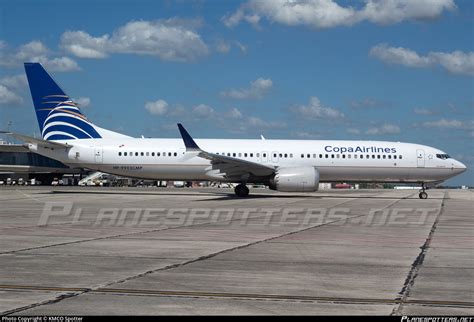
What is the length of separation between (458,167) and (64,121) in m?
24.1

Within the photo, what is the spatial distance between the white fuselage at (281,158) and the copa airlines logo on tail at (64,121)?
87 cm

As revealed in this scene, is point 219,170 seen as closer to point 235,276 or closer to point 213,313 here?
point 235,276

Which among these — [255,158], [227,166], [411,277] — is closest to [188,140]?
[227,166]

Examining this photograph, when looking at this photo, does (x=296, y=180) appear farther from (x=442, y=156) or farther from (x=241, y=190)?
(x=442, y=156)

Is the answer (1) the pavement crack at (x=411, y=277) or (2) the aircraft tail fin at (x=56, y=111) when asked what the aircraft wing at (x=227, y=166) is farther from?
(1) the pavement crack at (x=411, y=277)

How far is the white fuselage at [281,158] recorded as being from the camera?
36.7m

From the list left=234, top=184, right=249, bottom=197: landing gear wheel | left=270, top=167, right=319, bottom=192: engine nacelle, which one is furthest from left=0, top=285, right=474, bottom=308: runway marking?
left=234, top=184, right=249, bottom=197: landing gear wheel

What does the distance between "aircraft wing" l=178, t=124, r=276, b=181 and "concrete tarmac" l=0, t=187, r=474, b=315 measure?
14.0m

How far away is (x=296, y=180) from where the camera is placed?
34.0m

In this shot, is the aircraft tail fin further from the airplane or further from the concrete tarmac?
the concrete tarmac

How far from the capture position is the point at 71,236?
14.7m

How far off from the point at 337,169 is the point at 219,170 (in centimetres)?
696

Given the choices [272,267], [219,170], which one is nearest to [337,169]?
[219,170]

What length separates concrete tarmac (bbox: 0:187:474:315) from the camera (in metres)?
7.32
